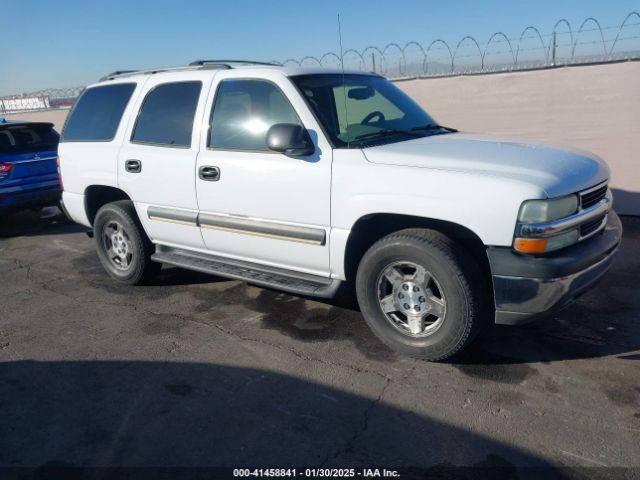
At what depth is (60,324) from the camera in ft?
15.0

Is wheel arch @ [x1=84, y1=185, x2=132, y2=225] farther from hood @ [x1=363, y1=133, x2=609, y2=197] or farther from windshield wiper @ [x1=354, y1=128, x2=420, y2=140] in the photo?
hood @ [x1=363, y1=133, x2=609, y2=197]

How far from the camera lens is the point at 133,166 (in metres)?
4.89

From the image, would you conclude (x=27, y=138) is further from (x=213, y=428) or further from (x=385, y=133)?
(x=213, y=428)

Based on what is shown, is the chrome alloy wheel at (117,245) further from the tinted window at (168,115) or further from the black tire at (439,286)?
the black tire at (439,286)

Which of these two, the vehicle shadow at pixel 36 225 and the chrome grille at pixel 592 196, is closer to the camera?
the chrome grille at pixel 592 196

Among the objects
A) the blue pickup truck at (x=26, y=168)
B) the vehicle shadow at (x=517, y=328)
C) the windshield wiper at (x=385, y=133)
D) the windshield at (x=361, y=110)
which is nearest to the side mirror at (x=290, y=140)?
the windshield at (x=361, y=110)

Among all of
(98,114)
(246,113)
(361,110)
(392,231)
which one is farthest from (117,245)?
(392,231)

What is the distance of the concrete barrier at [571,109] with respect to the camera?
714 centimetres

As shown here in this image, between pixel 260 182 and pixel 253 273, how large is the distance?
2.56 feet

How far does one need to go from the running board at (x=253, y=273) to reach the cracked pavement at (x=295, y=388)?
38cm

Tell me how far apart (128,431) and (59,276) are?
3443 mm

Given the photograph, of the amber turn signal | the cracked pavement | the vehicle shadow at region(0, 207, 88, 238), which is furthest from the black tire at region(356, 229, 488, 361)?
the vehicle shadow at region(0, 207, 88, 238)

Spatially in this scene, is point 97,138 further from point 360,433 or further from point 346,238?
point 360,433

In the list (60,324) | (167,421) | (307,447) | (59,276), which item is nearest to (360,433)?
(307,447)
